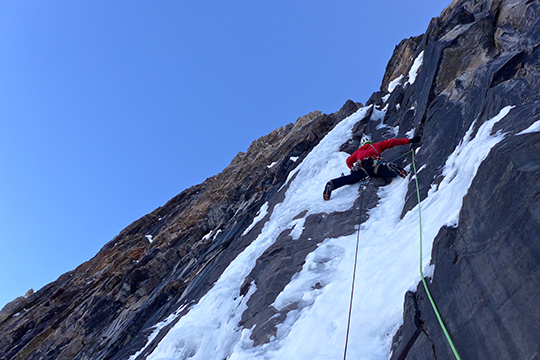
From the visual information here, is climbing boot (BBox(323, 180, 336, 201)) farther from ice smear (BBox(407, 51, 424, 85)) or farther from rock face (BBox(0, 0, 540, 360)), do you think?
ice smear (BBox(407, 51, 424, 85))

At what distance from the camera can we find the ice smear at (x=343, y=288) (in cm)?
457

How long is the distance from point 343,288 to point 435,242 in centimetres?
176

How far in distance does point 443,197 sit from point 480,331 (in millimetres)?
2597

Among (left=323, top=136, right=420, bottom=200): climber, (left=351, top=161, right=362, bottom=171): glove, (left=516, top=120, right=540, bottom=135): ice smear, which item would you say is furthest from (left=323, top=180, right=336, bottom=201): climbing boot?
(left=516, top=120, right=540, bottom=135): ice smear

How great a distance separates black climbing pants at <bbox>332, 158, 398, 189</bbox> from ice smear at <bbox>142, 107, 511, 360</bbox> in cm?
23

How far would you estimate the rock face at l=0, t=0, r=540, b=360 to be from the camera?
10.5 ft

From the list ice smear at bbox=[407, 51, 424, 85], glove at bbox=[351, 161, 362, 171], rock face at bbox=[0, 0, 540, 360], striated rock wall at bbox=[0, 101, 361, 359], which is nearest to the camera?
rock face at bbox=[0, 0, 540, 360]

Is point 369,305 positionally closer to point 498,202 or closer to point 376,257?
point 376,257

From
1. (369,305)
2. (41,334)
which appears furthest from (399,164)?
(41,334)

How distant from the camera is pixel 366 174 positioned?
30.6 feet

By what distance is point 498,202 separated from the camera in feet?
11.9

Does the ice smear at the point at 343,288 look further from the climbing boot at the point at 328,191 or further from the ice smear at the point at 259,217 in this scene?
the ice smear at the point at 259,217

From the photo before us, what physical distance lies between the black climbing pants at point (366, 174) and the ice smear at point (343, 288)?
228 mm

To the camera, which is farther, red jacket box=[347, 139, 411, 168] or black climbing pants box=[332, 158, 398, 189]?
red jacket box=[347, 139, 411, 168]
